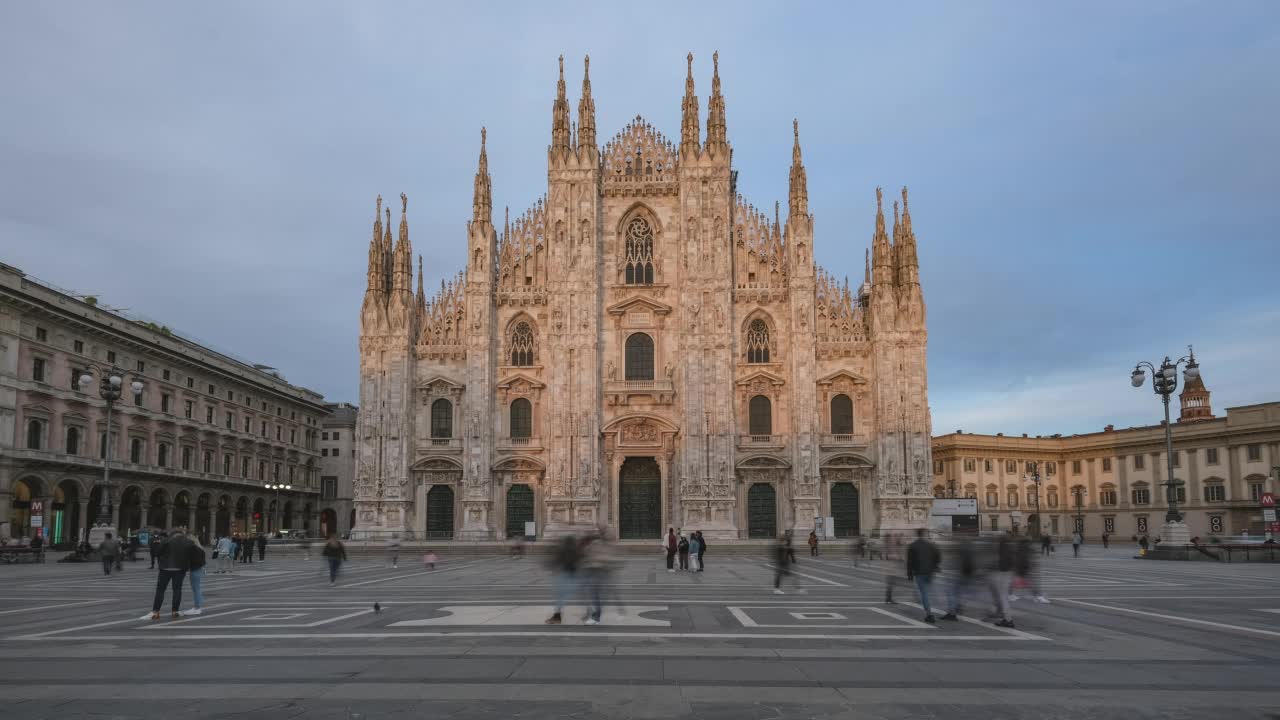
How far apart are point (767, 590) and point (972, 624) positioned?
22.8 feet

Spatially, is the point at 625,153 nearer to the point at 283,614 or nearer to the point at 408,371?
the point at 408,371

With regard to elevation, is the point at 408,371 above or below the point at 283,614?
above

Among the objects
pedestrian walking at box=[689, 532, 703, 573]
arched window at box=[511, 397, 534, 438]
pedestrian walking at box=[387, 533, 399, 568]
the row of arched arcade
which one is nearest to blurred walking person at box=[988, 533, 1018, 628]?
pedestrian walking at box=[689, 532, 703, 573]

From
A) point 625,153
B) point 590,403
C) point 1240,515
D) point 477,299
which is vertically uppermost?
point 625,153

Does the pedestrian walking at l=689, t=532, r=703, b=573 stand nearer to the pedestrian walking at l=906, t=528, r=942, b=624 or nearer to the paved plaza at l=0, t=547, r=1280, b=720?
the paved plaza at l=0, t=547, r=1280, b=720

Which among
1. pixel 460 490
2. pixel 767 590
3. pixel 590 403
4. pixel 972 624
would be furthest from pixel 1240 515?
pixel 972 624

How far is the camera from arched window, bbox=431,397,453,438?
49562 mm

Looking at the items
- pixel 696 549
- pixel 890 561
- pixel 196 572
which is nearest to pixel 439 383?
pixel 696 549

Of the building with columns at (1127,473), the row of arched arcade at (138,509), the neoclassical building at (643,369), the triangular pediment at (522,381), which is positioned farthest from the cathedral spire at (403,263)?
the building with columns at (1127,473)

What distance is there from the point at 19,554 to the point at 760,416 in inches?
1292

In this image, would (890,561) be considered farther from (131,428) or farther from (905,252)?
(131,428)

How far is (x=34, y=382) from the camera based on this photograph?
46312mm

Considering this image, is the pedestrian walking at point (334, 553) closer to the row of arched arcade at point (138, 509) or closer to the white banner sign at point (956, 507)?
the row of arched arcade at point (138, 509)

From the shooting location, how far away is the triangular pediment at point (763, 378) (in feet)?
158
